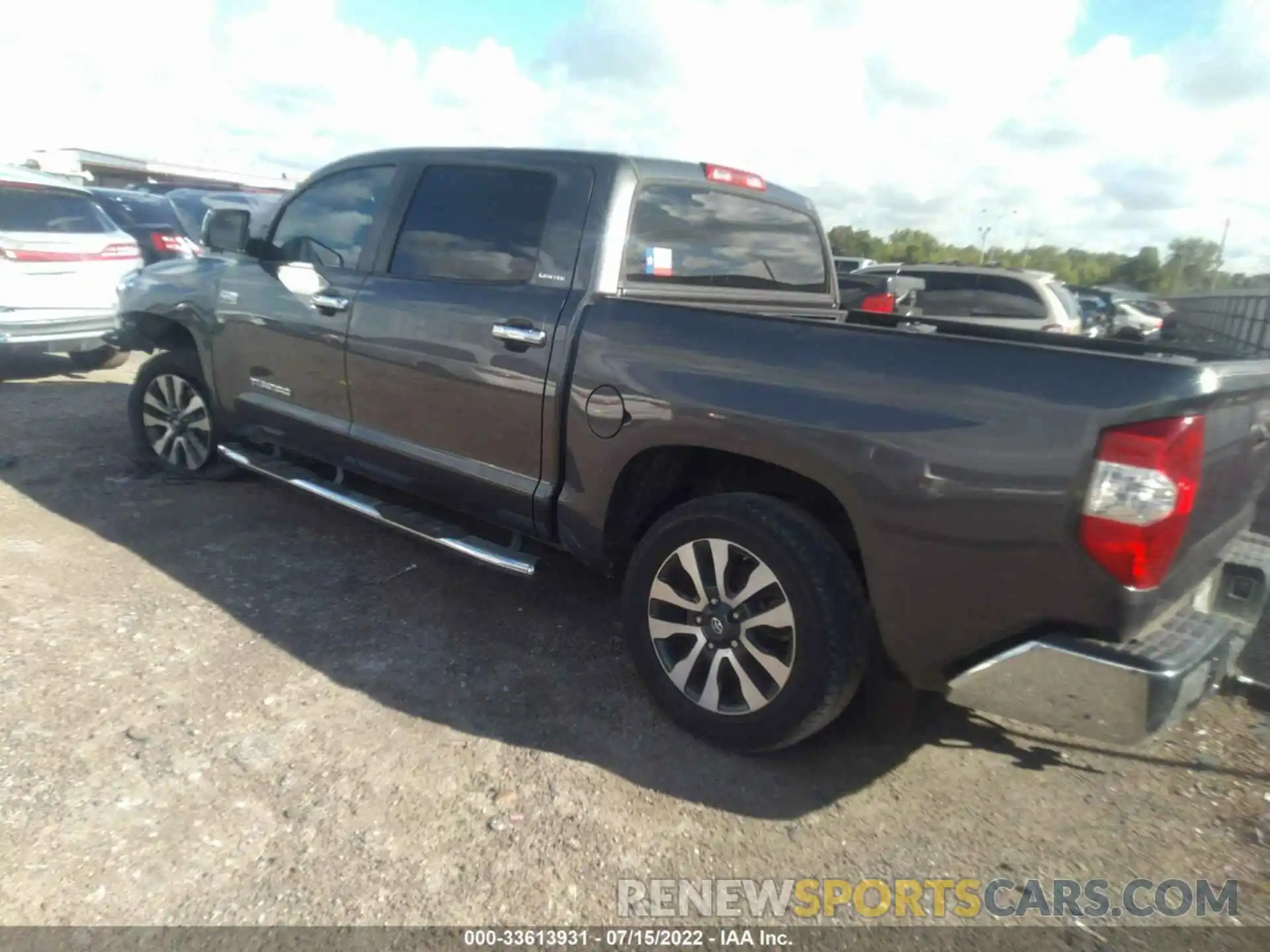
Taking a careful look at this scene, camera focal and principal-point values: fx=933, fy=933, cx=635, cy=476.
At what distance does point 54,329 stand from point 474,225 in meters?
5.49

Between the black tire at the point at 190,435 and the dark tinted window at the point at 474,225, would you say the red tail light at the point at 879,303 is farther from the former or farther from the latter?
the black tire at the point at 190,435

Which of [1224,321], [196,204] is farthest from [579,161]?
[1224,321]

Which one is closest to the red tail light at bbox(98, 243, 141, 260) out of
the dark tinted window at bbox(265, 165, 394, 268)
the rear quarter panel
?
the dark tinted window at bbox(265, 165, 394, 268)

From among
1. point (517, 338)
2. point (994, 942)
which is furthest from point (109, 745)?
point (994, 942)

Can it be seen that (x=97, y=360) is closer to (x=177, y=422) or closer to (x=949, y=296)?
(x=177, y=422)

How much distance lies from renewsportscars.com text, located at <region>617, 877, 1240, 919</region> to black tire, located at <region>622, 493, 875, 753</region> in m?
0.49

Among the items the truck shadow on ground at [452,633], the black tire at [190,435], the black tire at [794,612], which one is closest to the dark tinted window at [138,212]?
the truck shadow on ground at [452,633]

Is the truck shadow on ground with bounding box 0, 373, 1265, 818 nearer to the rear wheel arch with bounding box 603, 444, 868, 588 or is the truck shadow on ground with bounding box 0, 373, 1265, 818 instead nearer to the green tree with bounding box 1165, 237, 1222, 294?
the rear wheel arch with bounding box 603, 444, 868, 588

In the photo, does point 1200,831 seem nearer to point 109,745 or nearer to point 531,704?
point 531,704

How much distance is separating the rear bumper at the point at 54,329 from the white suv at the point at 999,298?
745cm

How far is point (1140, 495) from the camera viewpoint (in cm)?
222

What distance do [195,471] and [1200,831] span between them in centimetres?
508

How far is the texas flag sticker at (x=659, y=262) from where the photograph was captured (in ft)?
11.8

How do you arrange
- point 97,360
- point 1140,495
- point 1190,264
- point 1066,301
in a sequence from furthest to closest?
point 1190,264 → point 1066,301 → point 97,360 → point 1140,495
